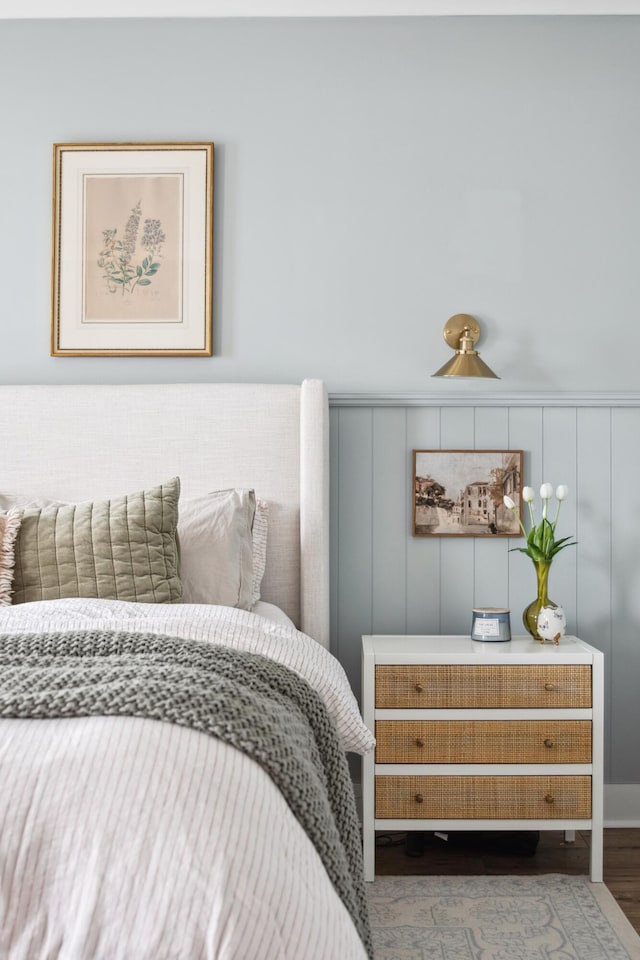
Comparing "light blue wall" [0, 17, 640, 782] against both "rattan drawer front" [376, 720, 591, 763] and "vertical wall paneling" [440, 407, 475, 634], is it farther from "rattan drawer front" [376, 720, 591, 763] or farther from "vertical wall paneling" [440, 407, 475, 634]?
"rattan drawer front" [376, 720, 591, 763]

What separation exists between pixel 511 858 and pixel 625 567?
94cm

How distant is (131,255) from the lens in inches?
102

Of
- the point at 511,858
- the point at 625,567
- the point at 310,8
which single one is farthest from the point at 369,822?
the point at 310,8

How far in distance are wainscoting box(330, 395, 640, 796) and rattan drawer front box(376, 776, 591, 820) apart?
0.49 metres

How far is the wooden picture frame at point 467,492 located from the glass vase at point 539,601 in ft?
0.67

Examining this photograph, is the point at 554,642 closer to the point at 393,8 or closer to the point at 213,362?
the point at 213,362

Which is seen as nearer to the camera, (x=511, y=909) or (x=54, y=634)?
(x=54, y=634)

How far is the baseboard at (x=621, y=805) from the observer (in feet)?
8.29

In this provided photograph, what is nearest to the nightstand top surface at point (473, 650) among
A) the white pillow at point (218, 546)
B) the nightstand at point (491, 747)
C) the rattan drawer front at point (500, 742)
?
the nightstand at point (491, 747)

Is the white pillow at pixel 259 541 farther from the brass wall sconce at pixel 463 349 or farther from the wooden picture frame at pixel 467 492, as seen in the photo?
the brass wall sconce at pixel 463 349

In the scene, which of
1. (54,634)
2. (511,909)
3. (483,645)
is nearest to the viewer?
(54,634)

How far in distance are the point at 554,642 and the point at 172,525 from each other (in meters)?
1.10

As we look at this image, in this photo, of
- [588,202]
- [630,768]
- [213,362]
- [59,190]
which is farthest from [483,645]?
[59,190]

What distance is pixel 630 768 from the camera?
2.57m
